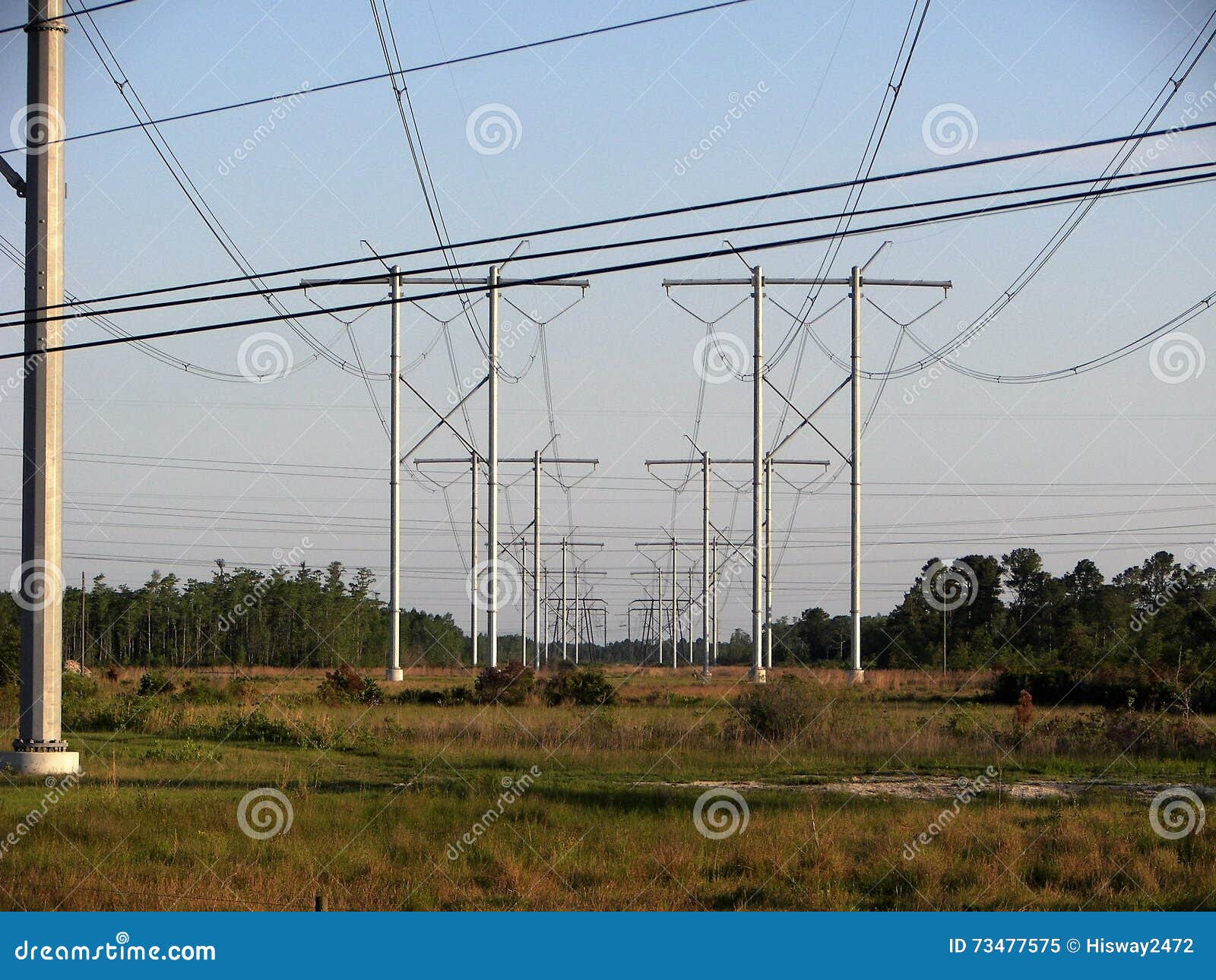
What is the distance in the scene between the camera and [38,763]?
18.4 m

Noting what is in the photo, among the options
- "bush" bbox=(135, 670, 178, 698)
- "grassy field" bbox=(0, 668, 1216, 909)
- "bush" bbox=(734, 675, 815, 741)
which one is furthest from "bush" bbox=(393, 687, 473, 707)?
"bush" bbox=(734, 675, 815, 741)

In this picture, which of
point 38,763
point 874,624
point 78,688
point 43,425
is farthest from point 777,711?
point 874,624

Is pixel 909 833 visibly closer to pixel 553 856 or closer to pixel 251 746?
pixel 553 856

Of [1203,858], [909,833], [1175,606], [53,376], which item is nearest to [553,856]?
[909,833]

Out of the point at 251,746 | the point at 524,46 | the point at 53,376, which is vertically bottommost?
the point at 251,746

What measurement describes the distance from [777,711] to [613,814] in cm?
1156

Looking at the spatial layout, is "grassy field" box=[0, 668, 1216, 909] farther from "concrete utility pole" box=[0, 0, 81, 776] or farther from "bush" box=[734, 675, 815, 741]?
"concrete utility pole" box=[0, 0, 81, 776]

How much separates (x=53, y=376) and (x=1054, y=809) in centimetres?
1506

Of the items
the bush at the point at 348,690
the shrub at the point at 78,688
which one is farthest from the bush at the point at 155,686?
the bush at the point at 348,690

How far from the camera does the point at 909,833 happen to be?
15977 mm

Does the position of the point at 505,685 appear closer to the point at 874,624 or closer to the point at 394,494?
the point at 394,494

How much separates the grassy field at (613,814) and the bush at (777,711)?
0.25 m

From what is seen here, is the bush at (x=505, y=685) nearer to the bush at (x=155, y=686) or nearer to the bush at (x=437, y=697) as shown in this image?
the bush at (x=437, y=697)

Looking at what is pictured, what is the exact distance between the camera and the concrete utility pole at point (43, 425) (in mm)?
18297
